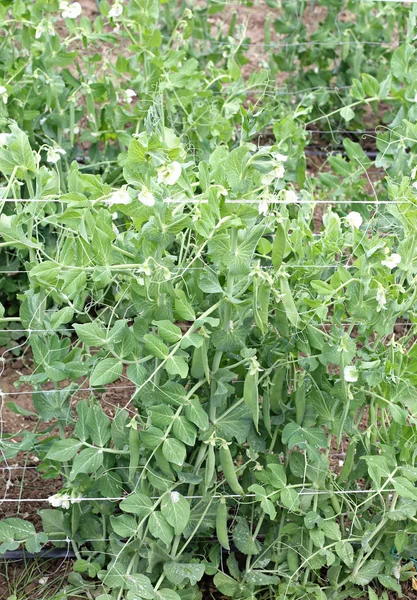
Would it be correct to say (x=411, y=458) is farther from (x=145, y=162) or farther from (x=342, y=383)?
(x=145, y=162)

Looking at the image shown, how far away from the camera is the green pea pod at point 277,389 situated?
2160mm

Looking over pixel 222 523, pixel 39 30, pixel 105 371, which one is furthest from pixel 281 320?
pixel 39 30

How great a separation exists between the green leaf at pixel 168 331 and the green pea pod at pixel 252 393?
0.18 metres

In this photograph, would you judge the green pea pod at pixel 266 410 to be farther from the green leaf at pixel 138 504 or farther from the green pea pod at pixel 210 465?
the green leaf at pixel 138 504

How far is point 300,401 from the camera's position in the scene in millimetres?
2186

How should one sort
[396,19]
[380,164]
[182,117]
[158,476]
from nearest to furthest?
[158,476] → [380,164] → [182,117] → [396,19]

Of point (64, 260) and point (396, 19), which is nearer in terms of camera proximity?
point (64, 260)

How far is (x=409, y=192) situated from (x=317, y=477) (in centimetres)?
73

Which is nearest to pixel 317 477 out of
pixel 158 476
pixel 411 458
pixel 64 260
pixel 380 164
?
pixel 411 458

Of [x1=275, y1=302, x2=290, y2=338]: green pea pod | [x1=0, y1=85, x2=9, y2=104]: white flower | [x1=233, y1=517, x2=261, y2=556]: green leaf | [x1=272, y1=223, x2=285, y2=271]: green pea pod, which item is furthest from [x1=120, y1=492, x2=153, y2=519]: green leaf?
[x1=0, y1=85, x2=9, y2=104]: white flower

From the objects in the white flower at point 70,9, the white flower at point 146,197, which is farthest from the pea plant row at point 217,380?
the white flower at point 70,9

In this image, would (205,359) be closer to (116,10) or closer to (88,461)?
(88,461)

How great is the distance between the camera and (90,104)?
10.4 ft

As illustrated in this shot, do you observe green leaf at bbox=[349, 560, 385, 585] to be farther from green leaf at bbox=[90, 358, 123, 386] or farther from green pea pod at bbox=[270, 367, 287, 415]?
green leaf at bbox=[90, 358, 123, 386]
